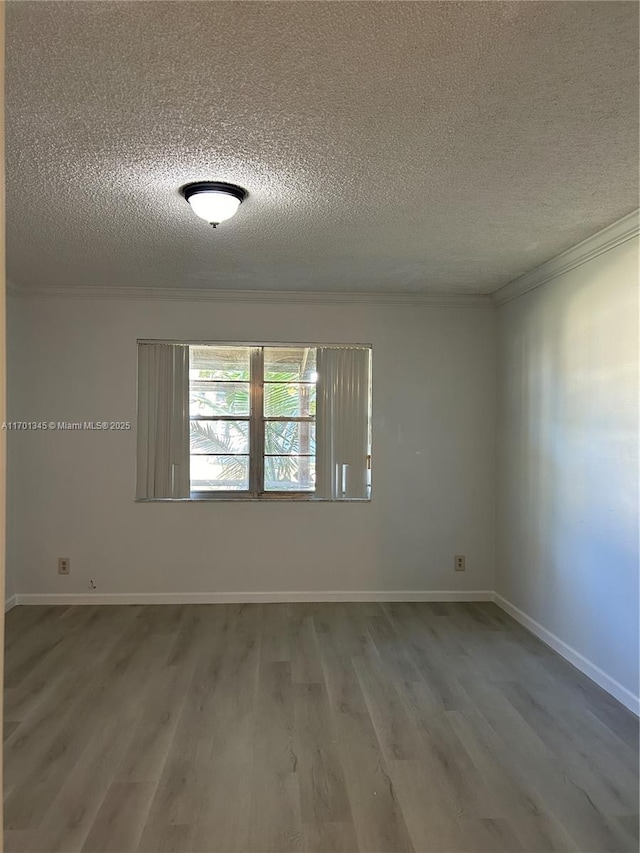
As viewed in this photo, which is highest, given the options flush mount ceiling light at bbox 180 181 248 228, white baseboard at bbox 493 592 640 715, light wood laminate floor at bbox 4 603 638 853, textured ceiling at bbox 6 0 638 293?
textured ceiling at bbox 6 0 638 293

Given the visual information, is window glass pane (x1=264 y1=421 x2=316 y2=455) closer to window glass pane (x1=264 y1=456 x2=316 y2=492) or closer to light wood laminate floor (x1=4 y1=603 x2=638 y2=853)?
window glass pane (x1=264 y1=456 x2=316 y2=492)

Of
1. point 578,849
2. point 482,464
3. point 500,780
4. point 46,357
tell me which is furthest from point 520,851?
point 46,357

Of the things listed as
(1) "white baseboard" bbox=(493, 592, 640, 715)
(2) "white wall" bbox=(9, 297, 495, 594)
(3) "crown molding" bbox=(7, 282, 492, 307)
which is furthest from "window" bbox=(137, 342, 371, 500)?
(1) "white baseboard" bbox=(493, 592, 640, 715)

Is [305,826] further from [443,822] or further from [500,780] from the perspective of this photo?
[500,780]

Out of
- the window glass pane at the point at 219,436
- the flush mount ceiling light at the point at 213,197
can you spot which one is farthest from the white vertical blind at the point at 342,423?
the flush mount ceiling light at the point at 213,197

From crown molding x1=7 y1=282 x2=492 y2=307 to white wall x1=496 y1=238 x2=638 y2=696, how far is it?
0.47 metres

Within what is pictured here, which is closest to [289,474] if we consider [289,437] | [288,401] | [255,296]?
[289,437]

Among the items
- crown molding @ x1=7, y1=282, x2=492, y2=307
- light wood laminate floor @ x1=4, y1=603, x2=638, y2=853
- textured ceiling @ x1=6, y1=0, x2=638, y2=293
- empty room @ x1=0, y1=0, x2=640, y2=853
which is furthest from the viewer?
crown molding @ x1=7, y1=282, x2=492, y2=307

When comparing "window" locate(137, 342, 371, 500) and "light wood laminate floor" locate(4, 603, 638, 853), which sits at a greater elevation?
"window" locate(137, 342, 371, 500)

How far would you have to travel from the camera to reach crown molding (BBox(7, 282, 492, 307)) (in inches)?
174

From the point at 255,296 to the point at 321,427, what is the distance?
3.82 ft

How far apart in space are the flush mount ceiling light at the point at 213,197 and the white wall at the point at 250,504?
2.01 meters

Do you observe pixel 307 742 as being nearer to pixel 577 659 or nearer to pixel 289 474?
pixel 577 659

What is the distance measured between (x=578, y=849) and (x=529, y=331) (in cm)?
309
